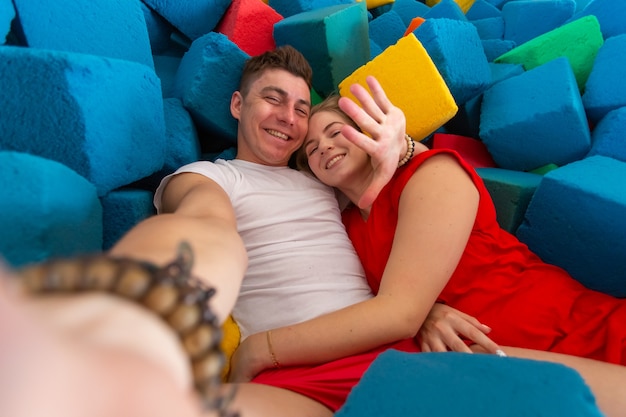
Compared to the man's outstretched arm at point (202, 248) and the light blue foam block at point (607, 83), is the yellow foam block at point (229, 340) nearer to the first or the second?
the man's outstretched arm at point (202, 248)

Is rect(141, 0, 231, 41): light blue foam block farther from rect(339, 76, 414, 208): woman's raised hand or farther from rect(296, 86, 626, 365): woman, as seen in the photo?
rect(339, 76, 414, 208): woman's raised hand

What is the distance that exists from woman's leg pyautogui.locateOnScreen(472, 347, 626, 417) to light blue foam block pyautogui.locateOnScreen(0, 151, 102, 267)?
2.64 ft

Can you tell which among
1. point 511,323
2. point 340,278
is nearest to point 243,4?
point 340,278

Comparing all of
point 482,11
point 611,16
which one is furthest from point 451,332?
point 482,11

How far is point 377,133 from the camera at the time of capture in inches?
37.6

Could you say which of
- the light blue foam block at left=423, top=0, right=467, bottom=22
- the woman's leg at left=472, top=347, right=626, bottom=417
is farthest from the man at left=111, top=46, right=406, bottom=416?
the light blue foam block at left=423, top=0, right=467, bottom=22

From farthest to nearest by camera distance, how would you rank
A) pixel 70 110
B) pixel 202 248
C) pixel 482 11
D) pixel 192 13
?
pixel 482 11, pixel 192 13, pixel 70 110, pixel 202 248

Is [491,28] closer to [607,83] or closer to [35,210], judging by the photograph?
[607,83]

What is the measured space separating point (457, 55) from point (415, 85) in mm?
327

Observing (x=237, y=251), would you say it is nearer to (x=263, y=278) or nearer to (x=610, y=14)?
(x=263, y=278)

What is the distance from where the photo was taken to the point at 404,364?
64 centimetres

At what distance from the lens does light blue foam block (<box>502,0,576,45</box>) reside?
7.98 ft

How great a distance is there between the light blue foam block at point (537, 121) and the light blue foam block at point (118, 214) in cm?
123

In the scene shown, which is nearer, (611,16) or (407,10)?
(611,16)
